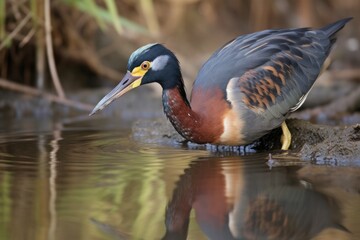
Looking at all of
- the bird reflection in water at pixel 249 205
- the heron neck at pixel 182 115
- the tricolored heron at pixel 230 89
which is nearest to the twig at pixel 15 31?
the tricolored heron at pixel 230 89

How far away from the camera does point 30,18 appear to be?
912 cm

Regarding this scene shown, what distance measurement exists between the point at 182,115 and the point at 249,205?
1889mm

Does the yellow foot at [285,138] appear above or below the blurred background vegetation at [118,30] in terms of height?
below

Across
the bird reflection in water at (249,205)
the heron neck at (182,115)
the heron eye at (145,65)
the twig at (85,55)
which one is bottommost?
the bird reflection in water at (249,205)

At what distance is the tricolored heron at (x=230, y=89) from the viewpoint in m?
6.36

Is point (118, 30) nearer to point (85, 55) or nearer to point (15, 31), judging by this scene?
point (15, 31)

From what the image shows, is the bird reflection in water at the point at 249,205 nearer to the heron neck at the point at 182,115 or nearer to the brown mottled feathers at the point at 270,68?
the heron neck at the point at 182,115

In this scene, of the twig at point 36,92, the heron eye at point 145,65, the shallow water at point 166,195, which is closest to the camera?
the shallow water at point 166,195

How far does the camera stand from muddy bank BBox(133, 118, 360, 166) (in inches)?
229

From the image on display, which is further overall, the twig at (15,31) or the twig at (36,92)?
the twig at (36,92)

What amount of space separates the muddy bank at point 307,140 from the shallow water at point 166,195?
0.60 feet

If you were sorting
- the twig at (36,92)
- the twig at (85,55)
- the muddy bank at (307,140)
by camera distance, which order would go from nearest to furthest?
the muddy bank at (307,140) → the twig at (36,92) → the twig at (85,55)

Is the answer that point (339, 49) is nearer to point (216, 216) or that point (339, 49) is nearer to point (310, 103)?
point (310, 103)

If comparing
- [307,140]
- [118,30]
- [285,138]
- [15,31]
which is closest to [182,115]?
[285,138]
